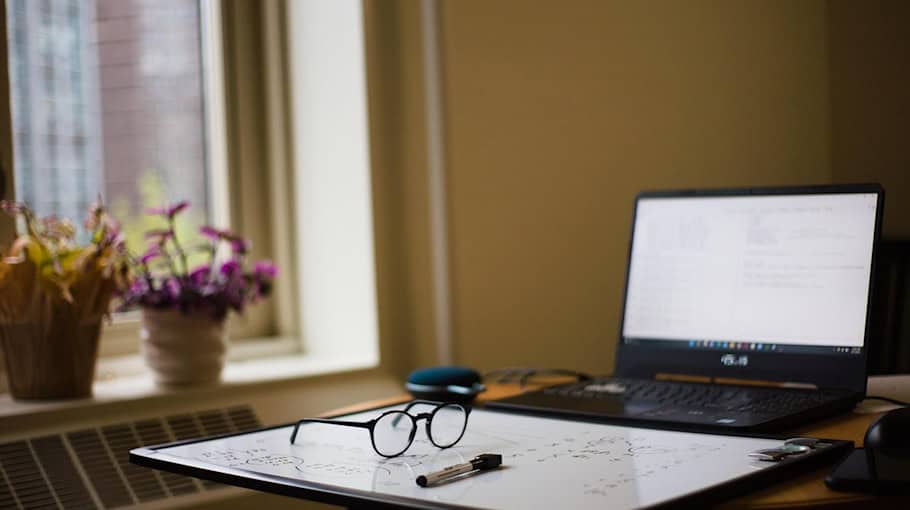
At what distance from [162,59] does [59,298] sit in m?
0.72

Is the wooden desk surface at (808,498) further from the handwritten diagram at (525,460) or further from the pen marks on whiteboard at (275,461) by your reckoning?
the pen marks on whiteboard at (275,461)

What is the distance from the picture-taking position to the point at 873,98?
1831 millimetres

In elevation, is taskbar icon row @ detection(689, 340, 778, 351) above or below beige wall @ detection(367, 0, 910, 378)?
below

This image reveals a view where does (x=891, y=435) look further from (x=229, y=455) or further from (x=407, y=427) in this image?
(x=229, y=455)

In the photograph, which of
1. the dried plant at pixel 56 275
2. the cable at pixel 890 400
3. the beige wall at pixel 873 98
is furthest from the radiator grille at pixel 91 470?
the beige wall at pixel 873 98

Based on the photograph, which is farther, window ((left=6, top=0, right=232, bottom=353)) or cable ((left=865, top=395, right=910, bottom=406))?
window ((left=6, top=0, right=232, bottom=353))

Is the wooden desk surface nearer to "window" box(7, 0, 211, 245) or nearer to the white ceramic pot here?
the white ceramic pot

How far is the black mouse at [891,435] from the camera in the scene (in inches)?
38.8

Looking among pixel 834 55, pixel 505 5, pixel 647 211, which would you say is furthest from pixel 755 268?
pixel 505 5

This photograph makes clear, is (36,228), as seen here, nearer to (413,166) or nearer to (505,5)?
(413,166)

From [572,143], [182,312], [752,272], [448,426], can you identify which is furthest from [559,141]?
[448,426]

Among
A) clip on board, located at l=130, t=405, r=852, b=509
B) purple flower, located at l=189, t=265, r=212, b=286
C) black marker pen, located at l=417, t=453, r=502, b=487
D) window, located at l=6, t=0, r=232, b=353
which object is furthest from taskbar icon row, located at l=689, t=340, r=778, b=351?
window, located at l=6, t=0, r=232, b=353

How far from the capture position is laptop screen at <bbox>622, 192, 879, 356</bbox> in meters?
1.38

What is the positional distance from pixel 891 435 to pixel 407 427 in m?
0.57
